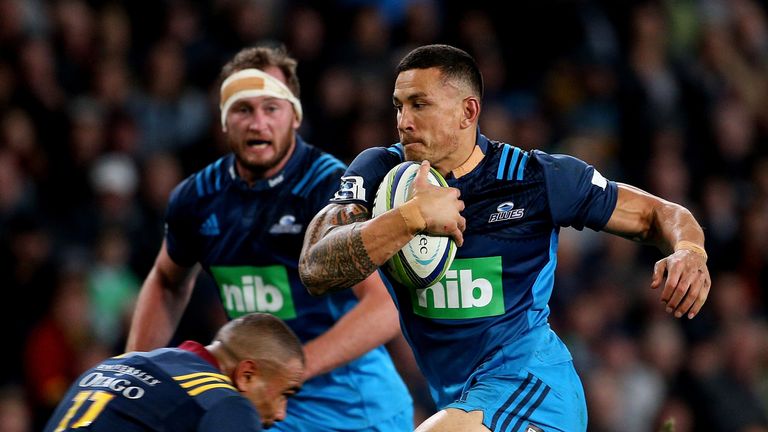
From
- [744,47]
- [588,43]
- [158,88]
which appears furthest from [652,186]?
[158,88]

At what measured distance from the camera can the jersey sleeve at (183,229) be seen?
6.53m

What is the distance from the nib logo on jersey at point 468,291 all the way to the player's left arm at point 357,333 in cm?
80

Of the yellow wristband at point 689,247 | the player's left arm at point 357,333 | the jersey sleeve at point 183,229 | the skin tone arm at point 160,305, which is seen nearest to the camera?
the yellow wristband at point 689,247


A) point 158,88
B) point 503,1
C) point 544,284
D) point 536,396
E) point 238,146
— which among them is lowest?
point 536,396

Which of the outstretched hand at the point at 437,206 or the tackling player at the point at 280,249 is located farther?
the tackling player at the point at 280,249

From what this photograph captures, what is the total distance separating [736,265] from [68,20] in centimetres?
684

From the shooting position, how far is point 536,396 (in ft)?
16.9

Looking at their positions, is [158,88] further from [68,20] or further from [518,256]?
[518,256]

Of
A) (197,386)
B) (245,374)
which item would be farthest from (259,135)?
(197,386)

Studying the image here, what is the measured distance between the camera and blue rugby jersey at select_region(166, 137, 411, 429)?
6.23 m

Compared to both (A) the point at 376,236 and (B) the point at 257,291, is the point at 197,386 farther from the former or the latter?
(B) the point at 257,291

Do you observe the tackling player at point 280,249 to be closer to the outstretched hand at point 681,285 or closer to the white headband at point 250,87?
the white headband at point 250,87

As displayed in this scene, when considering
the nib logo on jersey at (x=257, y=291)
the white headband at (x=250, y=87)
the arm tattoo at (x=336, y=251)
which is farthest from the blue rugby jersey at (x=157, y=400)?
the white headband at (x=250, y=87)

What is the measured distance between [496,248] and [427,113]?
65 cm
